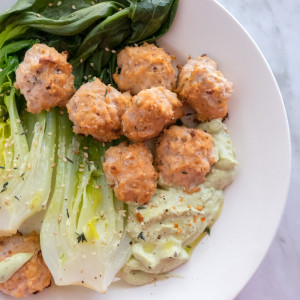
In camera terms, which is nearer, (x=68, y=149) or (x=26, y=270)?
(x=26, y=270)

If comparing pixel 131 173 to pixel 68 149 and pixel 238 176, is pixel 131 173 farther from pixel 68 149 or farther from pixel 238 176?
pixel 238 176

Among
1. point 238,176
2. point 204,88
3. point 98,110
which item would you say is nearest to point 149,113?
point 98,110

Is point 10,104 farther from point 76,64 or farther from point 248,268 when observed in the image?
point 248,268

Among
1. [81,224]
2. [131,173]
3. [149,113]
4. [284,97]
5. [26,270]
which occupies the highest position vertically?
[284,97]

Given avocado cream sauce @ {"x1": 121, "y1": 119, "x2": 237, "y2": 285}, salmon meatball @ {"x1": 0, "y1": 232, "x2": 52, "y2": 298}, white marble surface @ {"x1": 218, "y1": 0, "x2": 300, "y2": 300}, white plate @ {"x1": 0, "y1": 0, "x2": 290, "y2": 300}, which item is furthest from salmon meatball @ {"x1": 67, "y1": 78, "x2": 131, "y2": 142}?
white marble surface @ {"x1": 218, "y1": 0, "x2": 300, "y2": 300}

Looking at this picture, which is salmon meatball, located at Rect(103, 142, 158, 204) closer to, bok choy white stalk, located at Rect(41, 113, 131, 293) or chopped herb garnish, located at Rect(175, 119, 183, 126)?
bok choy white stalk, located at Rect(41, 113, 131, 293)

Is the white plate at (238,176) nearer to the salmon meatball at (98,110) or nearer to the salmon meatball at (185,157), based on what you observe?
the salmon meatball at (185,157)

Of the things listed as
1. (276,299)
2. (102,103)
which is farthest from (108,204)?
(276,299)

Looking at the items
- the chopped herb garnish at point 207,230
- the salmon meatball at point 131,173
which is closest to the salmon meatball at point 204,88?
the salmon meatball at point 131,173
